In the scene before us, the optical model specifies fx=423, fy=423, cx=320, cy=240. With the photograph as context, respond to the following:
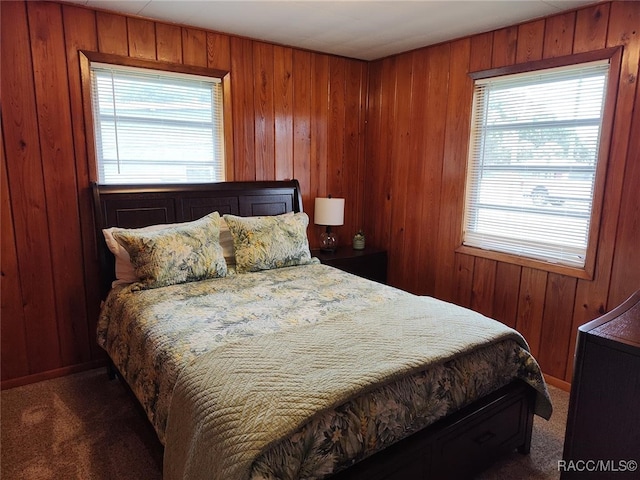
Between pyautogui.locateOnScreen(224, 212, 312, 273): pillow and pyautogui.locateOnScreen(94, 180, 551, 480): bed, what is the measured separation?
16mm

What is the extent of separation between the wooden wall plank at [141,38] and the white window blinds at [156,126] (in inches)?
4.5

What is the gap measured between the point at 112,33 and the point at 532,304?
3407mm

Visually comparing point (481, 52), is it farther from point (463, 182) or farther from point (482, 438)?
point (482, 438)

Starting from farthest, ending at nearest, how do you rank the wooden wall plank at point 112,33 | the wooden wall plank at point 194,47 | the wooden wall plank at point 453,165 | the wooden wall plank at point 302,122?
the wooden wall plank at point 302,122 → the wooden wall plank at point 453,165 → the wooden wall plank at point 194,47 → the wooden wall plank at point 112,33

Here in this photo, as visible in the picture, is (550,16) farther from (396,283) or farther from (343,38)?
(396,283)

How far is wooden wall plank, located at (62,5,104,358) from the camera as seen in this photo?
268 centimetres

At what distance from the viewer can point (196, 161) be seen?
3.27 meters

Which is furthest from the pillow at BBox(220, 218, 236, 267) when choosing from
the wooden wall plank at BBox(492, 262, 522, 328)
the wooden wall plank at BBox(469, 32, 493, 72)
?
the wooden wall plank at BBox(469, 32, 493, 72)

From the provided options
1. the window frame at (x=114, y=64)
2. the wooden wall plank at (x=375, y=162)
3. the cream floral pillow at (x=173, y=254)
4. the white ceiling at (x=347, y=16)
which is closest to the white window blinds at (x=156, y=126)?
the window frame at (x=114, y=64)

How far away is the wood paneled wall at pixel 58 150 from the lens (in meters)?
2.59

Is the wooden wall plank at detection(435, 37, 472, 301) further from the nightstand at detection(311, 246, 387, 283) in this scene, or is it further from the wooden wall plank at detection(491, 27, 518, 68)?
the nightstand at detection(311, 246, 387, 283)

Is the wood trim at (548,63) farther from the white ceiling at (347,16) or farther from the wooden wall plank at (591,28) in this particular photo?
the white ceiling at (347,16)

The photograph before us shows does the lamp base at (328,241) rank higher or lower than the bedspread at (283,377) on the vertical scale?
higher
